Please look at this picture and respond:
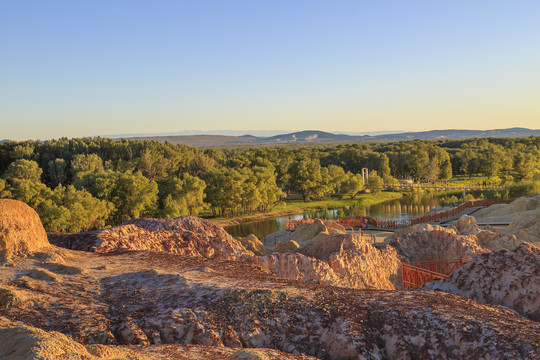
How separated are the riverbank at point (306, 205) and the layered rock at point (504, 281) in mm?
53069

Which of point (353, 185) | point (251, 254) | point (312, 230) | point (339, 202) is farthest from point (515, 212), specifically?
point (353, 185)

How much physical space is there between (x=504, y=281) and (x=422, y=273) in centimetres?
543

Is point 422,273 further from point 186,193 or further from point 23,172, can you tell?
point 23,172

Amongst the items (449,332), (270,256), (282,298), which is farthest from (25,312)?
(270,256)

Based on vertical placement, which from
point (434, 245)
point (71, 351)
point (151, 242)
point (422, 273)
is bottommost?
point (434, 245)

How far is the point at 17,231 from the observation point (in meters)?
9.27

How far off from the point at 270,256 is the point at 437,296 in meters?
6.43

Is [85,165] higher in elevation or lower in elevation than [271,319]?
lower

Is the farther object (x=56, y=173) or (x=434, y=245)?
(x=56, y=173)

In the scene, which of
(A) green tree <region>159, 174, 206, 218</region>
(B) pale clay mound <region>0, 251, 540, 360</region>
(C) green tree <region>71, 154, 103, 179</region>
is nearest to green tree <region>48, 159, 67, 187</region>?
(C) green tree <region>71, 154, 103, 179</region>

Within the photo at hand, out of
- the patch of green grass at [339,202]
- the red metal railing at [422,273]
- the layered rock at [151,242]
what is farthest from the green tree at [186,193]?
the layered rock at [151,242]

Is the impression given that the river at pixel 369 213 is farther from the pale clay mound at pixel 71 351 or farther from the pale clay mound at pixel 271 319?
the pale clay mound at pixel 71 351

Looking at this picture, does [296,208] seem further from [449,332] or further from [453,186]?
[449,332]

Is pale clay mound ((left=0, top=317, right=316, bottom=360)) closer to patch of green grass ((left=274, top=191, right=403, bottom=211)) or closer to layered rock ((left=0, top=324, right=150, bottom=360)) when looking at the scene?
layered rock ((left=0, top=324, right=150, bottom=360))
